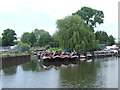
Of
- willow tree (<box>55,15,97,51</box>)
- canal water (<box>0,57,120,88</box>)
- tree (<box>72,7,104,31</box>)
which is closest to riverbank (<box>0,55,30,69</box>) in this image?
canal water (<box>0,57,120,88</box>)

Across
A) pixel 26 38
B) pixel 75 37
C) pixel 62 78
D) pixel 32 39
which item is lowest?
pixel 62 78

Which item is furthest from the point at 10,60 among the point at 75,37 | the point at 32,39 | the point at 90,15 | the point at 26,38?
the point at 26,38

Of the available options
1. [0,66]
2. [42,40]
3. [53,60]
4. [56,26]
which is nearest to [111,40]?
[42,40]

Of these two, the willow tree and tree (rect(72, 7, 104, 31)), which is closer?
the willow tree

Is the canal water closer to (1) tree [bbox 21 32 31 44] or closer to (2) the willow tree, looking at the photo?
(2) the willow tree

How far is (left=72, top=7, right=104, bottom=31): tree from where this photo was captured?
7250 cm

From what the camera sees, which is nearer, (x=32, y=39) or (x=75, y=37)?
(x=75, y=37)

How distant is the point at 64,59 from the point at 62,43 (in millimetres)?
4478

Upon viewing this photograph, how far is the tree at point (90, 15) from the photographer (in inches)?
2854

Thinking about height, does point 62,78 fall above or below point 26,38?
below

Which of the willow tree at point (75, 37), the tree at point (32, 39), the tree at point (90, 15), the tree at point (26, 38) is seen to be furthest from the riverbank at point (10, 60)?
the tree at point (26, 38)

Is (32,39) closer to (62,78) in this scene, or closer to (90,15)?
(90,15)

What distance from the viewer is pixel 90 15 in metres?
73.2

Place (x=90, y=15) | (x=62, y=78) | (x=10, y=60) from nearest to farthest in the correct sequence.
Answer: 1. (x=62, y=78)
2. (x=10, y=60)
3. (x=90, y=15)
